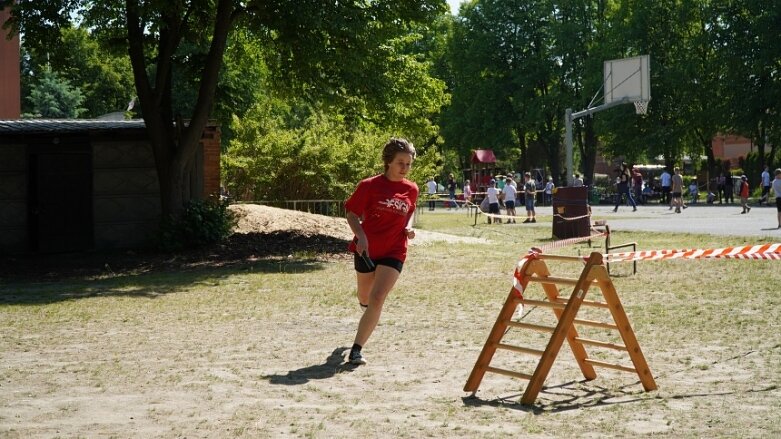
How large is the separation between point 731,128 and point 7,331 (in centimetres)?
5408

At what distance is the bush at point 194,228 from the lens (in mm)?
22094

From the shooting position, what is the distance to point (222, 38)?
22.1 m

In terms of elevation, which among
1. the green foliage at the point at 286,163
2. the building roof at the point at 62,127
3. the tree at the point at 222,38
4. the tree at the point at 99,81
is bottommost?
the green foliage at the point at 286,163

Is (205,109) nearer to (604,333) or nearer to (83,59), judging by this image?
(604,333)

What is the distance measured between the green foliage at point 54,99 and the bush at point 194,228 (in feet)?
111

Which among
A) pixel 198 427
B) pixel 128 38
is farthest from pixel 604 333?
pixel 128 38

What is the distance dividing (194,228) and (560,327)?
16074mm

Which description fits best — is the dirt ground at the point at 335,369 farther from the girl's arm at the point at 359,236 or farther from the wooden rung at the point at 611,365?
the girl's arm at the point at 359,236

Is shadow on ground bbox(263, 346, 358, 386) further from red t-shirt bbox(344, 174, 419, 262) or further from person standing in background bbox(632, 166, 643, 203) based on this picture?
person standing in background bbox(632, 166, 643, 203)

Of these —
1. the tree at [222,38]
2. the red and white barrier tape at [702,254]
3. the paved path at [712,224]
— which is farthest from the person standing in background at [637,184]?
the red and white barrier tape at [702,254]

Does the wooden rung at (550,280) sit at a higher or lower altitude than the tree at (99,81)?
lower

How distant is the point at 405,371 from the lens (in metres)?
8.23

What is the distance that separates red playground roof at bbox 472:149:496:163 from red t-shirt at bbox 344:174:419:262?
60.7m

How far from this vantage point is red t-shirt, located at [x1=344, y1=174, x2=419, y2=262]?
28.1ft
